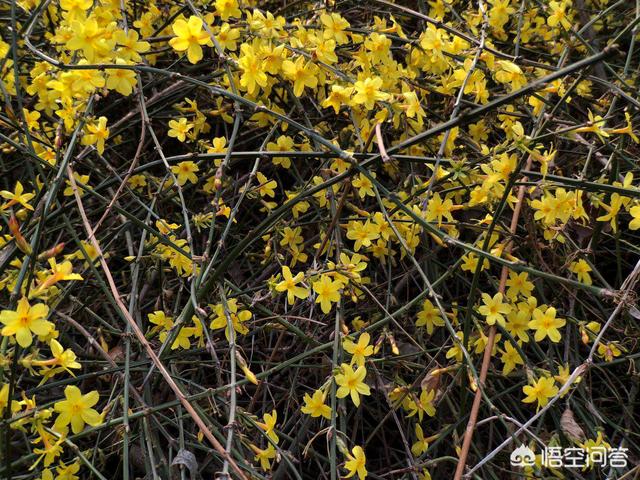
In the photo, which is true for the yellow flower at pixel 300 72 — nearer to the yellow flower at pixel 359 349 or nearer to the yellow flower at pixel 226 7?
the yellow flower at pixel 226 7

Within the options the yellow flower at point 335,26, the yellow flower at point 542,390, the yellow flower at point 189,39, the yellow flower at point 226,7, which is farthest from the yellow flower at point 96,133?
the yellow flower at point 542,390

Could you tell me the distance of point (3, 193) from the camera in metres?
1.61

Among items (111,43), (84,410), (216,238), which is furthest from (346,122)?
(84,410)

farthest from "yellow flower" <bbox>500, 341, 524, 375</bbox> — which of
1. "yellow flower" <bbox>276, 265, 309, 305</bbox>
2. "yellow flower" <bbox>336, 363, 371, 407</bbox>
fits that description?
"yellow flower" <bbox>276, 265, 309, 305</bbox>

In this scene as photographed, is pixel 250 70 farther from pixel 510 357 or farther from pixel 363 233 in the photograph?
pixel 510 357

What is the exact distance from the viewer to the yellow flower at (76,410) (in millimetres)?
1375

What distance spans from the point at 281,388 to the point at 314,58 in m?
0.91

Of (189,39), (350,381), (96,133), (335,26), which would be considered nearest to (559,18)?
(335,26)

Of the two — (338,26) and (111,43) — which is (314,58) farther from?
(111,43)

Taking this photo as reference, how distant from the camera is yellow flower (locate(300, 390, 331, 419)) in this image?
1507 mm

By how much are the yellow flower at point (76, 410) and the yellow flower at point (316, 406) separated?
0.46m

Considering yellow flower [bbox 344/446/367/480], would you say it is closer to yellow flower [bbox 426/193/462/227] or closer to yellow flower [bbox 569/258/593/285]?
yellow flower [bbox 426/193/462/227]

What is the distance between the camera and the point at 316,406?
1.52 m

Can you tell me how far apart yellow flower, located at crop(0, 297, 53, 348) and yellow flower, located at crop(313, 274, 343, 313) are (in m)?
0.61
